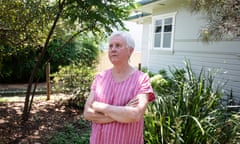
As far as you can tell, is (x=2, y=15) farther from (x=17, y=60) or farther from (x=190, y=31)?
(x=17, y=60)

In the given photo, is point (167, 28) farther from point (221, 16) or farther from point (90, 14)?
point (221, 16)

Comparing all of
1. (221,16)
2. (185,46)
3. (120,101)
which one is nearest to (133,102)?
(120,101)

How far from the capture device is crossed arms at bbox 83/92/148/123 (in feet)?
6.15

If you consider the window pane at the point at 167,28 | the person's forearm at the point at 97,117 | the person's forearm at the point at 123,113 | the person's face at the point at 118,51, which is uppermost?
the window pane at the point at 167,28

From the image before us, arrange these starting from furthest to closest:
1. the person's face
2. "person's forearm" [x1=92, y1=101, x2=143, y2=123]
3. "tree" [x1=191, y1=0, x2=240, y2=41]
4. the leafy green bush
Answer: the leafy green bush < "tree" [x1=191, y1=0, x2=240, y2=41] < the person's face < "person's forearm" [x1=92, y1=101, x2=143, y2=123]

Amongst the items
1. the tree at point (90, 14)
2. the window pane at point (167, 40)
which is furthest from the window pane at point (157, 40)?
the tree at point (90, 14)

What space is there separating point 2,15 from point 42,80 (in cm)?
898

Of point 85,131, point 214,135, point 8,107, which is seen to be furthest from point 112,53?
point 8,107

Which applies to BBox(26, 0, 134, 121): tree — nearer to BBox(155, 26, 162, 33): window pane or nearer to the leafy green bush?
the leafy green bush

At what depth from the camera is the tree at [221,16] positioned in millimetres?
3646

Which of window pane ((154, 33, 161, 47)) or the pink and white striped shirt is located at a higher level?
window pane ((154, 33, 161, 47))

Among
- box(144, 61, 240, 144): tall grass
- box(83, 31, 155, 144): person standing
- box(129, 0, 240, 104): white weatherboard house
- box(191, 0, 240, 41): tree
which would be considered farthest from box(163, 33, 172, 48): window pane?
box(83, 31, 155, 144): person standing

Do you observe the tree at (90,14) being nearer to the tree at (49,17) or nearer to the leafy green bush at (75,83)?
the tree at (49,17)

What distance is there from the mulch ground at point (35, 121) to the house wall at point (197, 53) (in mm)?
3833
